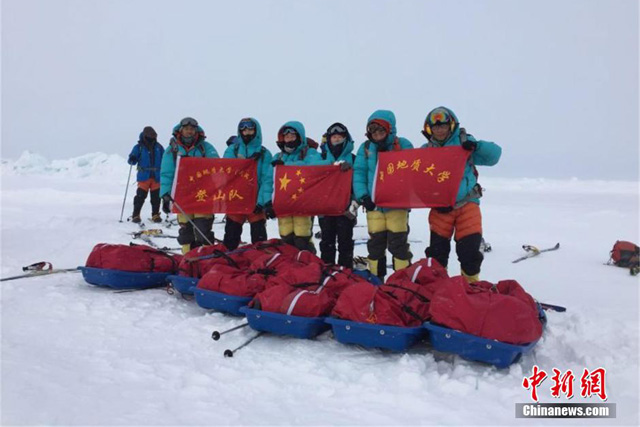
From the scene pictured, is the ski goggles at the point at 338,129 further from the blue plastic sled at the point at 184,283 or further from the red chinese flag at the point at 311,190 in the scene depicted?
the blue plastic sled at the point at 184,283

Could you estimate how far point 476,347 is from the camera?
289 cm

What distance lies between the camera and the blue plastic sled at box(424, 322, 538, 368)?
282 cm

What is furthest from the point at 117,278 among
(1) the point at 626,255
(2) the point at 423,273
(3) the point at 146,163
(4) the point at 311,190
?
(1) the point at 626,255

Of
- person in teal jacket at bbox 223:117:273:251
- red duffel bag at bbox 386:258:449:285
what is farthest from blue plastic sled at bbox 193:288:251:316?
person in teal jacket at bbox 223:117:273:251

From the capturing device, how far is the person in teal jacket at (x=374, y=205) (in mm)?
5020

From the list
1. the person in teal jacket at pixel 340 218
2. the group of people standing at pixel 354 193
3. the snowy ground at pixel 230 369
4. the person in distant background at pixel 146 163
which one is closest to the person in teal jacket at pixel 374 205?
the group of people standing at pixel 354 193

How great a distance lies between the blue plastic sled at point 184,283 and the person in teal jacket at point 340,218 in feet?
6.10

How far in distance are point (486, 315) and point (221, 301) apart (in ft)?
7.50

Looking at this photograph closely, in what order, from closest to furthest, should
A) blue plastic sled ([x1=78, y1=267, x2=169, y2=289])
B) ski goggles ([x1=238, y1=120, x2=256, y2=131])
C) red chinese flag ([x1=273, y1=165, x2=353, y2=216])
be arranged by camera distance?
blue plastic sled ([x1=78, y1=267, x2=169, y2=289]) < red chinese flag ([x1=273, y1=165, x2=353, y2=216]) < ski goggles ([x1=238, y1=120, x2=256, y2=131])

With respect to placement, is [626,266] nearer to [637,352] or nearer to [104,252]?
[637,352]

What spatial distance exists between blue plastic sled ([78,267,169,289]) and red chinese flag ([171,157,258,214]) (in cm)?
149

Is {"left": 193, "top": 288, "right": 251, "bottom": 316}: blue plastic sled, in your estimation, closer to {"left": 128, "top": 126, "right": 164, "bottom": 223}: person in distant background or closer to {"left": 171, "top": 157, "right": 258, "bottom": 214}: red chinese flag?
{"left": 171, "top": 157, "right": 258, "bottom": 214}: red chinese flag

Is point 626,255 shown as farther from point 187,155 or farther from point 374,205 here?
point 187,155

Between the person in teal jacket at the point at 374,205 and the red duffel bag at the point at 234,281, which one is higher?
the person in teal jacket at the point at 374,205
